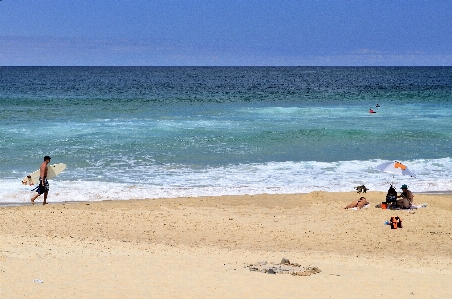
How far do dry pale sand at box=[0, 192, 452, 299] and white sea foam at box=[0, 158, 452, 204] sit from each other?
1.18m

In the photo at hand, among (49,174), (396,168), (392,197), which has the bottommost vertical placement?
(392,197)

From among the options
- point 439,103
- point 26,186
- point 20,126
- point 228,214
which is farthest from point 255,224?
point 439,103

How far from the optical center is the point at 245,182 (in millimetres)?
19109

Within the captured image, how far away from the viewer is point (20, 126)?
109ft

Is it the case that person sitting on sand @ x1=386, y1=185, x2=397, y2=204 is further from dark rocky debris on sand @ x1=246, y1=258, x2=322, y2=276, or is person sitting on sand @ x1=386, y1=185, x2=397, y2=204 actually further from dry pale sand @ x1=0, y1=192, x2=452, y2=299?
dark rocky debris on sand @ x1=246, y1=258, x2=322, y2=276

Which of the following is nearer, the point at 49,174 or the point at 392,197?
the point at 392,197

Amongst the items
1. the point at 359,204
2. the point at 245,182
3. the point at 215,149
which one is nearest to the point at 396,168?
the point at 359,204

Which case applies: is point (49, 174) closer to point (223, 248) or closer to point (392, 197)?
point (223, 248)

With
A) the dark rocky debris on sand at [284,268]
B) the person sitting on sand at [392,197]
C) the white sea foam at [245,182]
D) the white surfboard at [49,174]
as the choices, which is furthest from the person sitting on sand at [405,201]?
the white surfboard at [49,174]

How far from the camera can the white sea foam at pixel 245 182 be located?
1738 cm

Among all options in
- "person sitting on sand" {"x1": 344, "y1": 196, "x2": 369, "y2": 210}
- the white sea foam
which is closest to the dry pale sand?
"person sitting on sand" {"x1": 344, "y1": 196, "x2": 369, "y2": 210}

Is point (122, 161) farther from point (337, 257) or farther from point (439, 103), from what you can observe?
point (439, 103)

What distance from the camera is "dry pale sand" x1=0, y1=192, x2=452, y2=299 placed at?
27.3ft

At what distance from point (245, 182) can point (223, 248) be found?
24.6 feet
